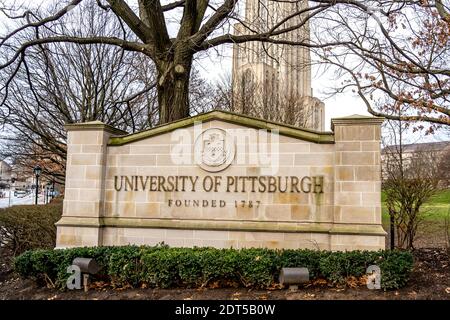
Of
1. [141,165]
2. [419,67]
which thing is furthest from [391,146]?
[141,165]

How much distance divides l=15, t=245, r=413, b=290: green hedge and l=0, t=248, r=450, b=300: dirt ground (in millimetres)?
168

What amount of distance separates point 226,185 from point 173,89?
12.6 feet

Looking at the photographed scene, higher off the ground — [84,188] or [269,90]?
[269,90]

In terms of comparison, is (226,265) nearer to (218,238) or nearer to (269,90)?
(218,238)

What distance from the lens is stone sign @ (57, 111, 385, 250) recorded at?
780 centimetres

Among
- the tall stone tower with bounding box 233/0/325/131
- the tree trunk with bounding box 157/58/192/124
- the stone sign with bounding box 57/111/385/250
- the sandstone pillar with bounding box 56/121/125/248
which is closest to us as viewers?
the stone sign with bounding box 57/111/385/250

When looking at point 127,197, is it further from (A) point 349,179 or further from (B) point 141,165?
(A) point 349,179

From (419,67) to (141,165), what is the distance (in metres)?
8.03

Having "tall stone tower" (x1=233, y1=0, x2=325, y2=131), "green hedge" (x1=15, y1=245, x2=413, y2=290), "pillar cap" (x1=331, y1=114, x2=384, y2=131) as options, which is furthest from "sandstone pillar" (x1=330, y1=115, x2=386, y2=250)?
"tall stone tower" (x1=233, y1=0, x2=325, y2=131)

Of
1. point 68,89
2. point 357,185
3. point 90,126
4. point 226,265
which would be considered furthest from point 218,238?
point 68,89

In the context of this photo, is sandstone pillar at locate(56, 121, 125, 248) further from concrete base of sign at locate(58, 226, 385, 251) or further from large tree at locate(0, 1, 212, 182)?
large tree at locate(0, 1, 212, 182)

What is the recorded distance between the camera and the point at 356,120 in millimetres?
7891

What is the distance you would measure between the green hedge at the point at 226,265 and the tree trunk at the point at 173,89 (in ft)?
15.5

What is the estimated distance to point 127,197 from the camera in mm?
8727
